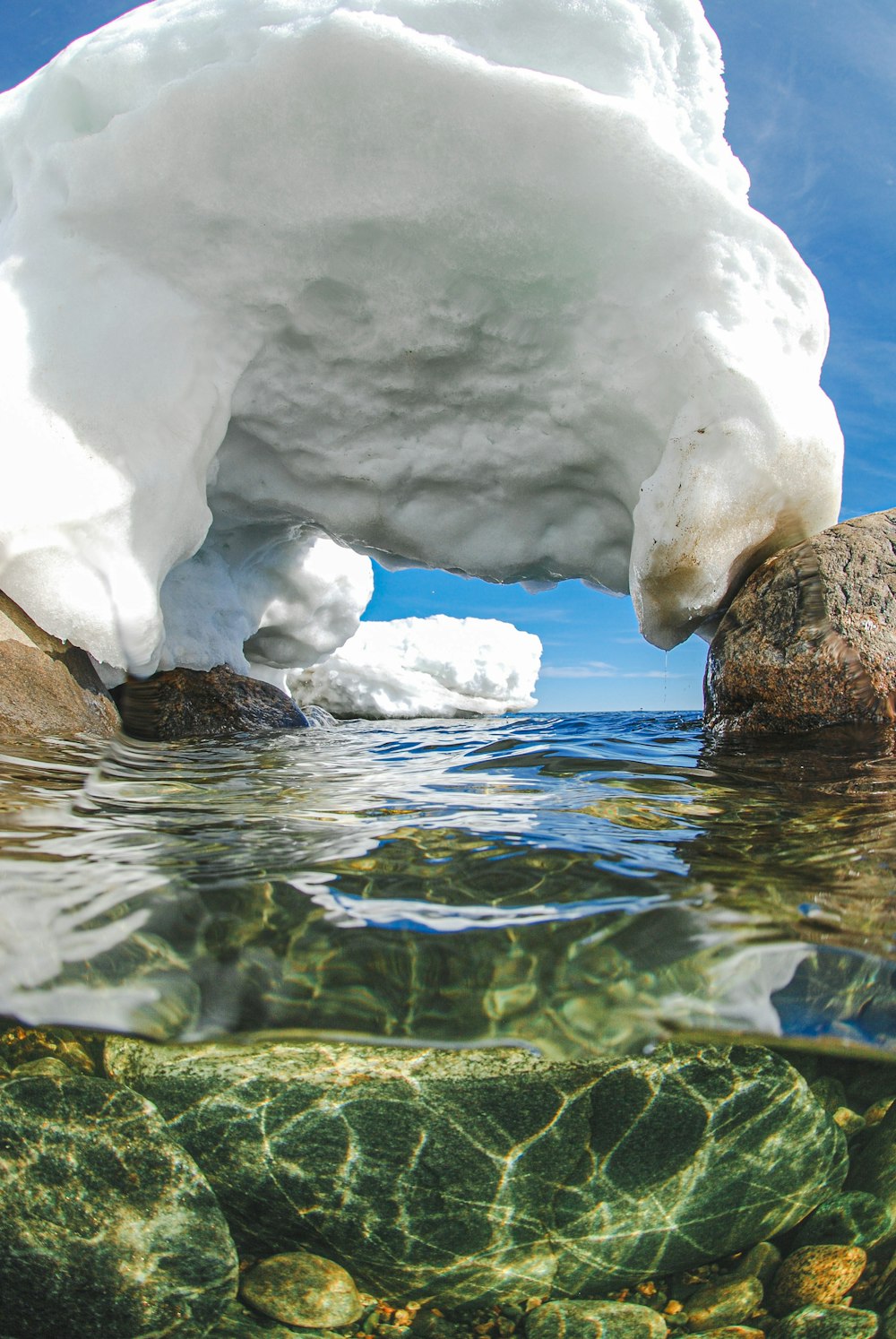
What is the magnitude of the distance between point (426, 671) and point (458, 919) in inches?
444

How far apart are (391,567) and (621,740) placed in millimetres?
2244

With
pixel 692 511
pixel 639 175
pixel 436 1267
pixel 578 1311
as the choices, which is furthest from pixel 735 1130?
pixel 639 175

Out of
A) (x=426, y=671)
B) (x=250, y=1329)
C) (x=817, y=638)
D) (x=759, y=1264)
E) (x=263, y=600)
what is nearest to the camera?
(x=250, y=1329)

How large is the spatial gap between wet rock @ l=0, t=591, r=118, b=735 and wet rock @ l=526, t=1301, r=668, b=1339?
3.18 meters

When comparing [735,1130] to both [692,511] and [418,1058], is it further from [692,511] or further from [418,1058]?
[692,511]

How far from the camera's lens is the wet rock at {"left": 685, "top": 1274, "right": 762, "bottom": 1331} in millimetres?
1225

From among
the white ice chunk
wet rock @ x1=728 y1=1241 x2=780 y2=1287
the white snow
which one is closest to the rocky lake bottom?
wet rock @ x1=728 y1=1241 x2=780 y2=1287

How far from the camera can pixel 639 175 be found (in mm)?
3619

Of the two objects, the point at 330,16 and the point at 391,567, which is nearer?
the point at 330,16

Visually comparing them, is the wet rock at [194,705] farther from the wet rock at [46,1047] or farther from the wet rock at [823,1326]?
the wet rock at [823,1326]

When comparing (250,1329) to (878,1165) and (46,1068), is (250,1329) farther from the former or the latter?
(878,1165)

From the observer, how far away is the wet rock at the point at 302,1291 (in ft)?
3.88

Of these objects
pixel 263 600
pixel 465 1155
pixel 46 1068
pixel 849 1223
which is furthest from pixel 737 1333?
pixel 263 600

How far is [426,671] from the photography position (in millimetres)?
12734
